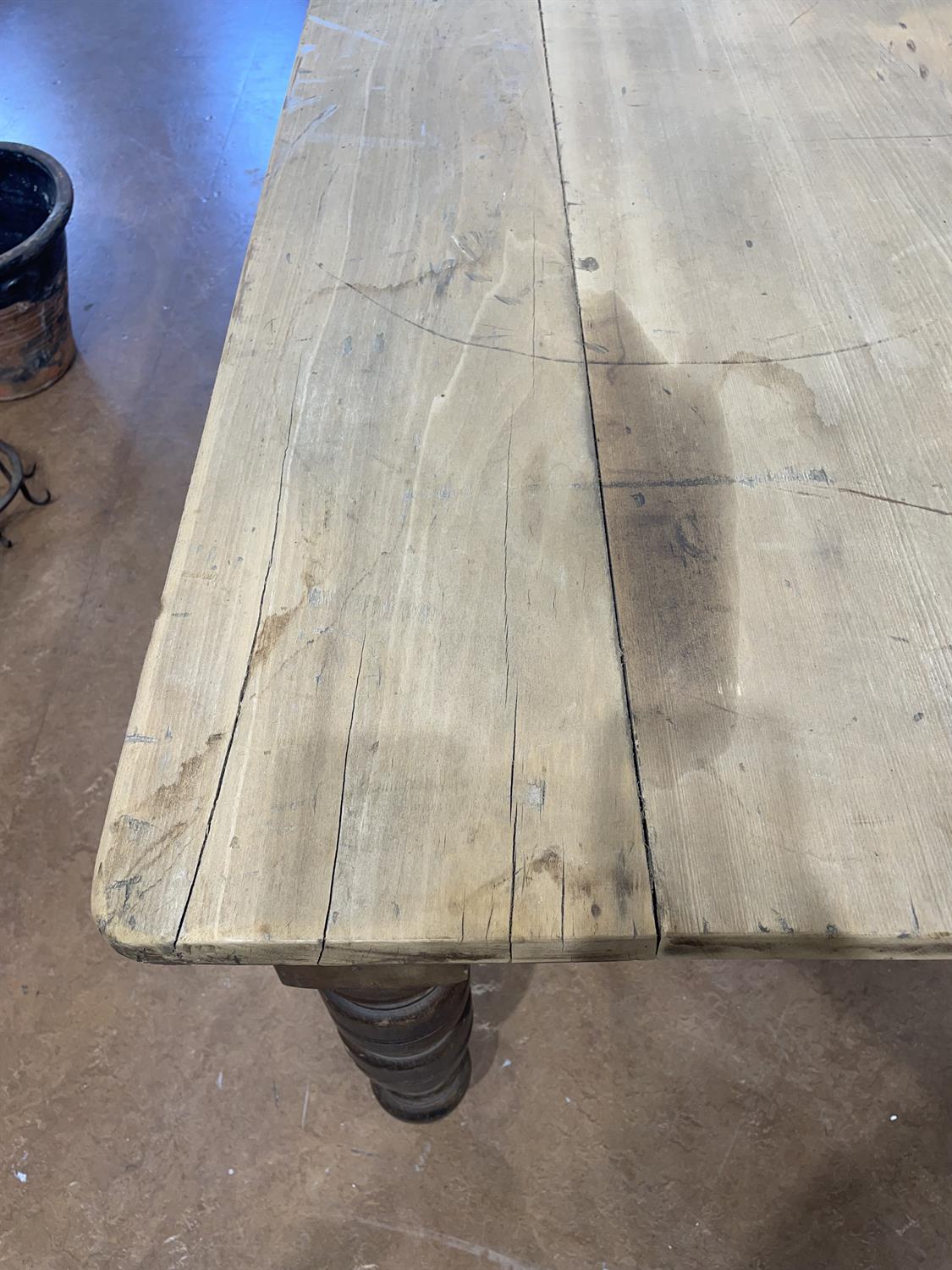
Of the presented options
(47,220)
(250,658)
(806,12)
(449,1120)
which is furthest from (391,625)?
(47,220)

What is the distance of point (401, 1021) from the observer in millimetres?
751

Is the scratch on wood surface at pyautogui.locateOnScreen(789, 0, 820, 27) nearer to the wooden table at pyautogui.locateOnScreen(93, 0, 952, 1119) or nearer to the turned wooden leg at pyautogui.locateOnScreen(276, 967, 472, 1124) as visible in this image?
the wooden table at pyautogui.locateOnScreen(93, 0, 952, 1119)

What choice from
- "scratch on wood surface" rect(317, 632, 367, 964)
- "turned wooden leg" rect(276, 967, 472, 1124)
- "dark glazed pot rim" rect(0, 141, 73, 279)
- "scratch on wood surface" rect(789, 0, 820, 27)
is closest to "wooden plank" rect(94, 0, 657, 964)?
"scratch on wood surface" rect(317, 632, 367, 964)

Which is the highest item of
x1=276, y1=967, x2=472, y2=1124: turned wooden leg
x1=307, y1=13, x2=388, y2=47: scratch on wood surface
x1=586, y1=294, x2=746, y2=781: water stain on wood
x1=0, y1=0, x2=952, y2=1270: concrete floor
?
x1=307, y1=13, x2=388, y2=47: scratch on wood surface

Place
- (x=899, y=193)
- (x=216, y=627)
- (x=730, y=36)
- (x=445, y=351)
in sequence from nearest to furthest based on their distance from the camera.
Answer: (x=216, y=627) < (x=445, y=351) < (x=899, y=193) < (x=730, y=36)

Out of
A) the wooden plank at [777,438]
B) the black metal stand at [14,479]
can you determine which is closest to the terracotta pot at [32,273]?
the black metal stand at [14,479]

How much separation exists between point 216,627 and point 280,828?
15 cm

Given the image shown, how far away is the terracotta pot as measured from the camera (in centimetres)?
160

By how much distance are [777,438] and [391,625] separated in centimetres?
33

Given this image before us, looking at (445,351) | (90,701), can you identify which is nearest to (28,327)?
(90,701)

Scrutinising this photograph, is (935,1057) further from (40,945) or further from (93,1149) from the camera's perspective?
(40,945)

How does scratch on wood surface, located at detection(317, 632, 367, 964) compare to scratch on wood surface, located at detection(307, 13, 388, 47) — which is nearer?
scratch on wood surface, located at detection(317, 632, 367, 964)

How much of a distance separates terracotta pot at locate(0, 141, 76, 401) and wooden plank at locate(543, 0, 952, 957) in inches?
40.2

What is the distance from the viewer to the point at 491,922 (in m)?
0.49
